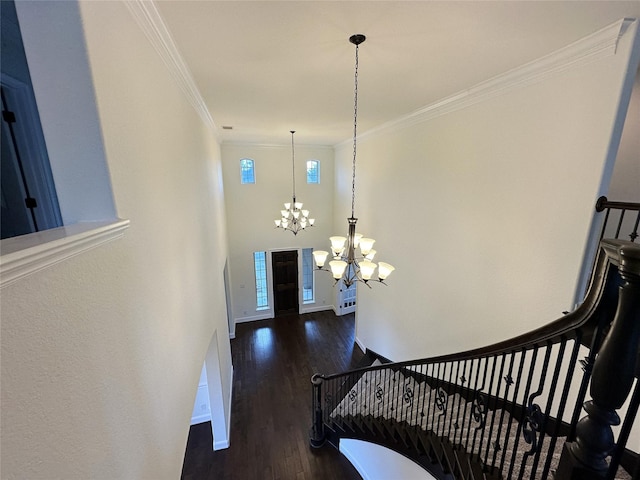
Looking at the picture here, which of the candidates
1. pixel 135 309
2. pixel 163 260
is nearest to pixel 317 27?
pixel 163 260

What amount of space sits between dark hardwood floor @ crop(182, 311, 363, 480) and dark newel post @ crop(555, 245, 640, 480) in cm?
402

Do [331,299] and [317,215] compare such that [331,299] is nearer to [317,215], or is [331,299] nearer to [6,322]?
[317,215]

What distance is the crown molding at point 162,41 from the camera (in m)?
1.50

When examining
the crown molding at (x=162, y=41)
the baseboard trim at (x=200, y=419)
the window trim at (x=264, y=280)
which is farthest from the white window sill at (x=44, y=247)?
the window trim at (x=264, y=280)

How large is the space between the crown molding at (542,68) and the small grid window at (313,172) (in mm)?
4358

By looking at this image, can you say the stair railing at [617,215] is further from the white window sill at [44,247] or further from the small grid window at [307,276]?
the small grid window at [307,276]

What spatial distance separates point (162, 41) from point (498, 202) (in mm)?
3373

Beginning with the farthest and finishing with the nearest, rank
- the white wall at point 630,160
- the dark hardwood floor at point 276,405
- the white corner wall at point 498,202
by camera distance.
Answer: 1. the dark hardwood floor at point 276,405
2. the white wall at point 630,160
3. the white corner wall at point 498,202

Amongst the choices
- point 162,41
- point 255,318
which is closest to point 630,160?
point 162,41

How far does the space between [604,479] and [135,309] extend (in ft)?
6.46

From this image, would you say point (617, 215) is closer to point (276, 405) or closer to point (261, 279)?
point (276, 405)

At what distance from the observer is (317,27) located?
1873 mm

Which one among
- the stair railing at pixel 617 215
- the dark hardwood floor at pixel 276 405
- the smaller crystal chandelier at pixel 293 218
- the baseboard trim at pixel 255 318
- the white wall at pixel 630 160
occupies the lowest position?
the dark hardwood floor at pixel 276 405

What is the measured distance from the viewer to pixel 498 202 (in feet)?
9.47
